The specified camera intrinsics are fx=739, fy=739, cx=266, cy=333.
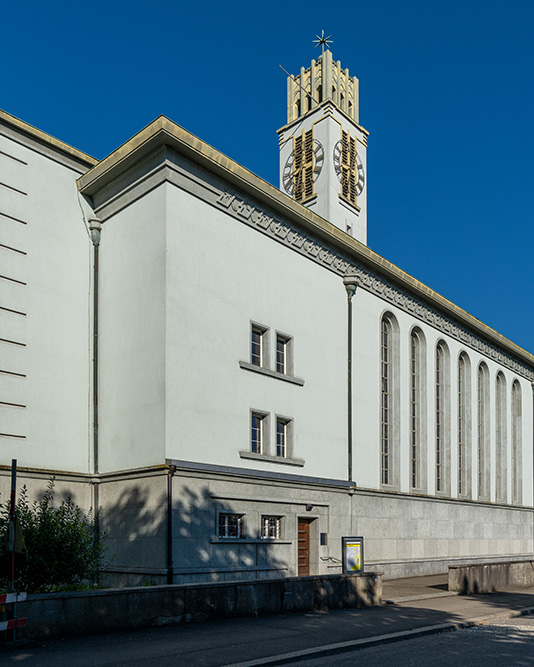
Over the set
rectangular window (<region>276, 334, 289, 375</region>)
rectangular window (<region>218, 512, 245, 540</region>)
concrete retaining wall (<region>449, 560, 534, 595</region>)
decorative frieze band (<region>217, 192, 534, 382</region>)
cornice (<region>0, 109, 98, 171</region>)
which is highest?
cornice (<region>0, 109, 98, 171</region>)

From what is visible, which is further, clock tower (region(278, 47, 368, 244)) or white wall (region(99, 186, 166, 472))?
clock tower (region(278, 47, 368, 244))

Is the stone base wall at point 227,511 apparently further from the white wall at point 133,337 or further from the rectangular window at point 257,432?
the rectangular window at point 257,432

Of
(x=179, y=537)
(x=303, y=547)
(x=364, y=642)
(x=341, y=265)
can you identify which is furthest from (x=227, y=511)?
(x=341, y=265)

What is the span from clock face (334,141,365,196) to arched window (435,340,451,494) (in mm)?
17298

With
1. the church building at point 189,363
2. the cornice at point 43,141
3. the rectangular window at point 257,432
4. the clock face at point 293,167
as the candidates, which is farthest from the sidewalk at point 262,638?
the clock face at point 293,167

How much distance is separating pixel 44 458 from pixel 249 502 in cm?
614

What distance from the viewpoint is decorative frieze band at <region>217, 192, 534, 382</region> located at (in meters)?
24.2

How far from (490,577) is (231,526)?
8.32m

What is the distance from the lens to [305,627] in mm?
14258

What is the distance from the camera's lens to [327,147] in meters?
48.5

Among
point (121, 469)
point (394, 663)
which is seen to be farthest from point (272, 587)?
point (121, 469)

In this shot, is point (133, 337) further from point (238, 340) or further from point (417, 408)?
point (417, 408)

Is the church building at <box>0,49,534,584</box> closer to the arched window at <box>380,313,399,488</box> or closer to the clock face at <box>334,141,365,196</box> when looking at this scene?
the arched window at <box>380,313,399,488</box>

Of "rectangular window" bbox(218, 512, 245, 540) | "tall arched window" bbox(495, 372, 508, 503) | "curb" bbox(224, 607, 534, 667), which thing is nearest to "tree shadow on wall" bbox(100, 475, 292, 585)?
"rectangular window" bbox(218, 512, 245, 540)
